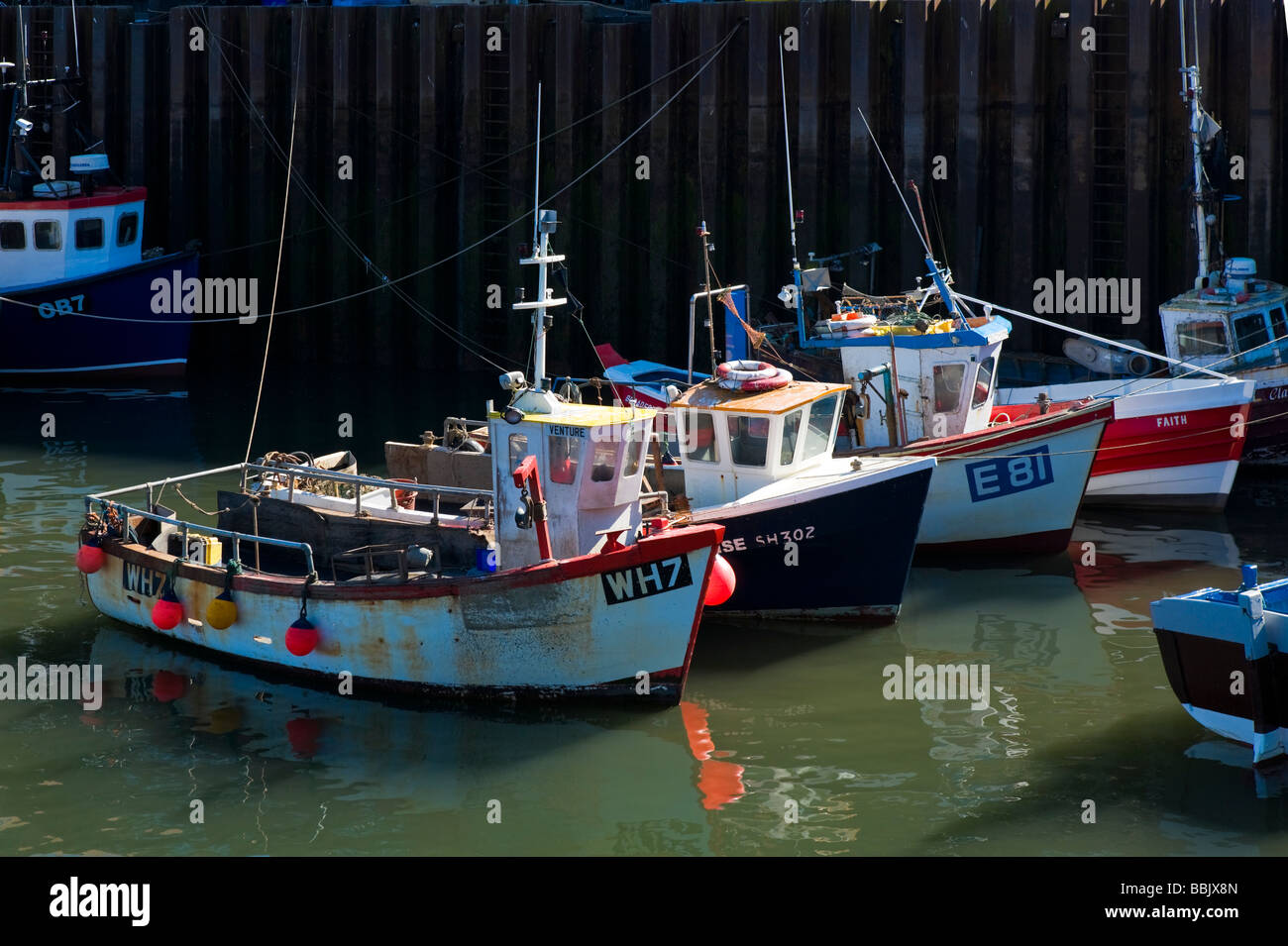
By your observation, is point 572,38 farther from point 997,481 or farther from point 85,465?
point 997,481

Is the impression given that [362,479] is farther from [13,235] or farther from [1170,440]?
[13,235]

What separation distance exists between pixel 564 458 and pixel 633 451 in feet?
1.95

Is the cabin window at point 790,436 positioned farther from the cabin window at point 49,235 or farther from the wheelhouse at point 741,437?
the cabin window at point 49,235

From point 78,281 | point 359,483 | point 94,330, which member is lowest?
point 359,483

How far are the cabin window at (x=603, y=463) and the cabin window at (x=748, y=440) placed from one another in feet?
7.41

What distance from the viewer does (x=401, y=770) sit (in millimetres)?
12445

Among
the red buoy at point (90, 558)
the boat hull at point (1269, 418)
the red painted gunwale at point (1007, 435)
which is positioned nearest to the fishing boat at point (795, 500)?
the red painted gunwale at point (1007, 435)

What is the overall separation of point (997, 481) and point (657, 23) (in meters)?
11.8

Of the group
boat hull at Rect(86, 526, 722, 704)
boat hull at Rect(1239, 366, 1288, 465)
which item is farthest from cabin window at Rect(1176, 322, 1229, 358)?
boat hull at Rect(86, 526, 722, 704)

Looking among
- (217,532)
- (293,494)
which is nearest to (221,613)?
(217,532)

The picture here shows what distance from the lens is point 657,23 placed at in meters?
26.5

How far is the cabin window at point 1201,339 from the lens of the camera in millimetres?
20719

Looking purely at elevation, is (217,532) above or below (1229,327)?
below

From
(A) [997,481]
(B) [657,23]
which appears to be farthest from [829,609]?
(B) [657,23]
